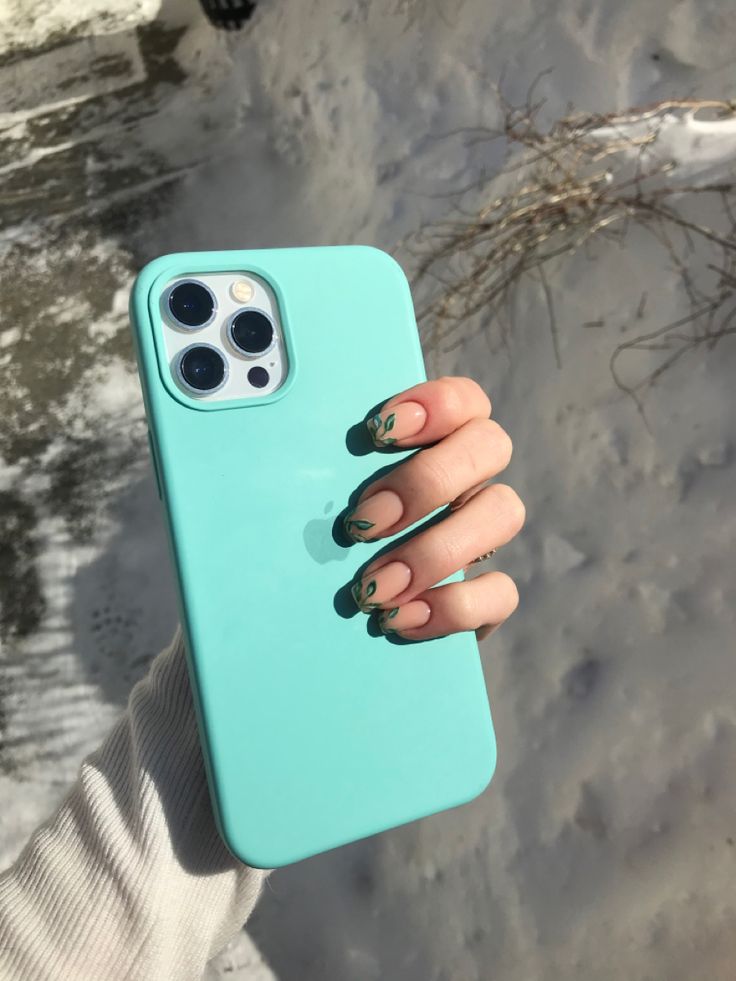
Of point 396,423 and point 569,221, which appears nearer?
point 396,423

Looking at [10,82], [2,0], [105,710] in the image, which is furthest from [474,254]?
[2,0]

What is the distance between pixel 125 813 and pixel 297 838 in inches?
7.6

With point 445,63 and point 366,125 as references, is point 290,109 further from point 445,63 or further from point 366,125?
point 445,63

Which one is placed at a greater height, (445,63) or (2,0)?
(2,0)

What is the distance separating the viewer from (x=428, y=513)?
2.51ft

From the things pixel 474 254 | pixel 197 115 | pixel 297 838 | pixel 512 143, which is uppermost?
pixel 197 115

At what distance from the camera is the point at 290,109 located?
1.83 meters

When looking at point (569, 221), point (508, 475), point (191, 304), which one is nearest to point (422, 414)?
point (191, 304)

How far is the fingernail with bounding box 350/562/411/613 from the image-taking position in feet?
2.43

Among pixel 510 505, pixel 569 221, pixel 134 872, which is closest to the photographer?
pixel 134 872

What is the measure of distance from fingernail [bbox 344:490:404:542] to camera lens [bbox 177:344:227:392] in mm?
201

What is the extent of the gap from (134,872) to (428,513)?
1.59 feet

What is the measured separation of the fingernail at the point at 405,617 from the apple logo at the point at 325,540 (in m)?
0.08

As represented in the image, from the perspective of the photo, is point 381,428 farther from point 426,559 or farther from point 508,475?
point 508,475
